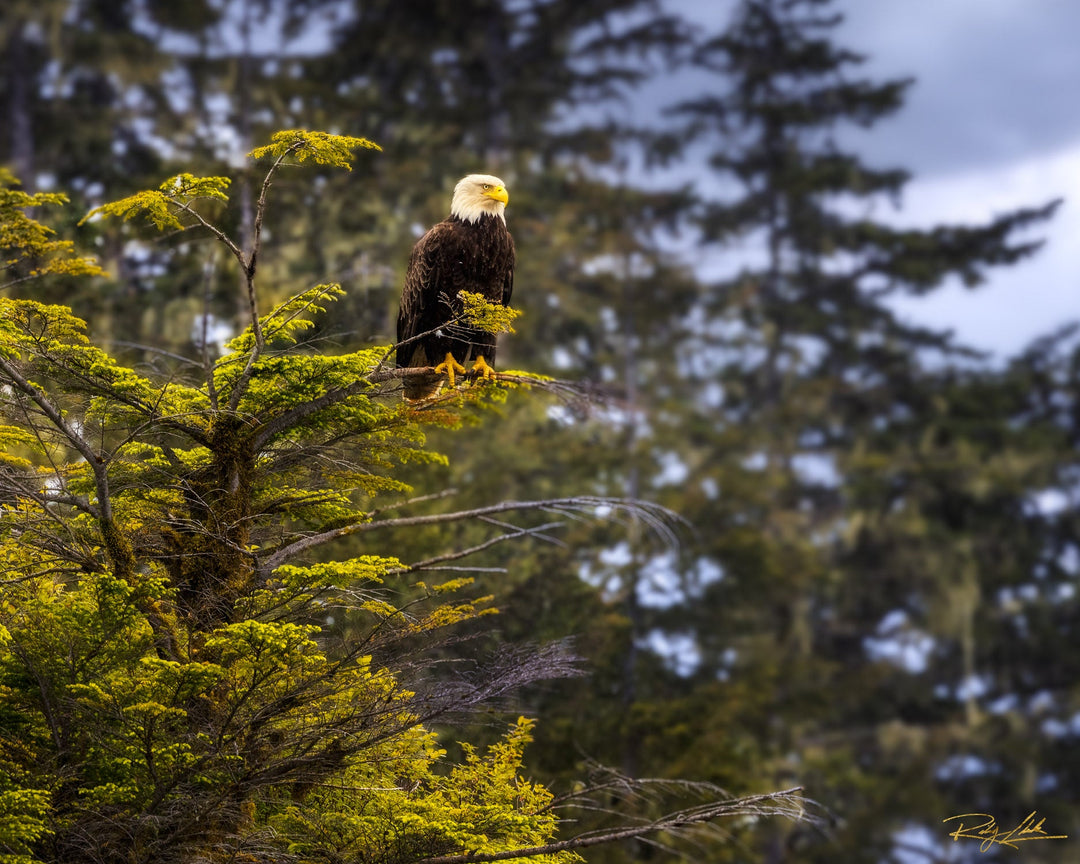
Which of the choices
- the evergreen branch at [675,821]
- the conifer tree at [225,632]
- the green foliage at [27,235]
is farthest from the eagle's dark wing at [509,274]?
the evergreen branch at [675,821]

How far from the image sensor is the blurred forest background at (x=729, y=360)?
16.4 m

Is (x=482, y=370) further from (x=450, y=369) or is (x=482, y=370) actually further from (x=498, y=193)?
(x=498, y=193)

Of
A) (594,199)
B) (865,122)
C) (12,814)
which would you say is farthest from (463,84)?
(12,814)

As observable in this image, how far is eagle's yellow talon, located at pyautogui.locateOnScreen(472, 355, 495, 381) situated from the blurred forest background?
690cm

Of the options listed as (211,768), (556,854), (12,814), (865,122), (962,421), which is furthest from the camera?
(865,122)

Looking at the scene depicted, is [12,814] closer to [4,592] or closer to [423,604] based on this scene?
[4,592]

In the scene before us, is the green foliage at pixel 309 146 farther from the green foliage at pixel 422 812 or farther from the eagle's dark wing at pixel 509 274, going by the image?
the green foliage at pixel 422 812

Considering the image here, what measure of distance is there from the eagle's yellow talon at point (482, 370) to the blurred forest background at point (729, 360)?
690 cm

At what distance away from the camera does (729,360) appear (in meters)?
21.2

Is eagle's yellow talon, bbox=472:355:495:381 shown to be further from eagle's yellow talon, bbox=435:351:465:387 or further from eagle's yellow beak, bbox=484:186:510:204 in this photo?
eagle's yellow beak, bbox=484:186:510:204

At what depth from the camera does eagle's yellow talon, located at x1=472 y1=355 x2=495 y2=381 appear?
7.07 metres

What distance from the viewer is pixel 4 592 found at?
237 inches

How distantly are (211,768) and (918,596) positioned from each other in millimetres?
17818

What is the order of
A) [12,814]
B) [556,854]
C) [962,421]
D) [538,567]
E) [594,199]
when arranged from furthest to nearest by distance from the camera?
1. [962,421]
2. [594,199]
3. [538,567]
4. [556,854]
5. [12,814]
